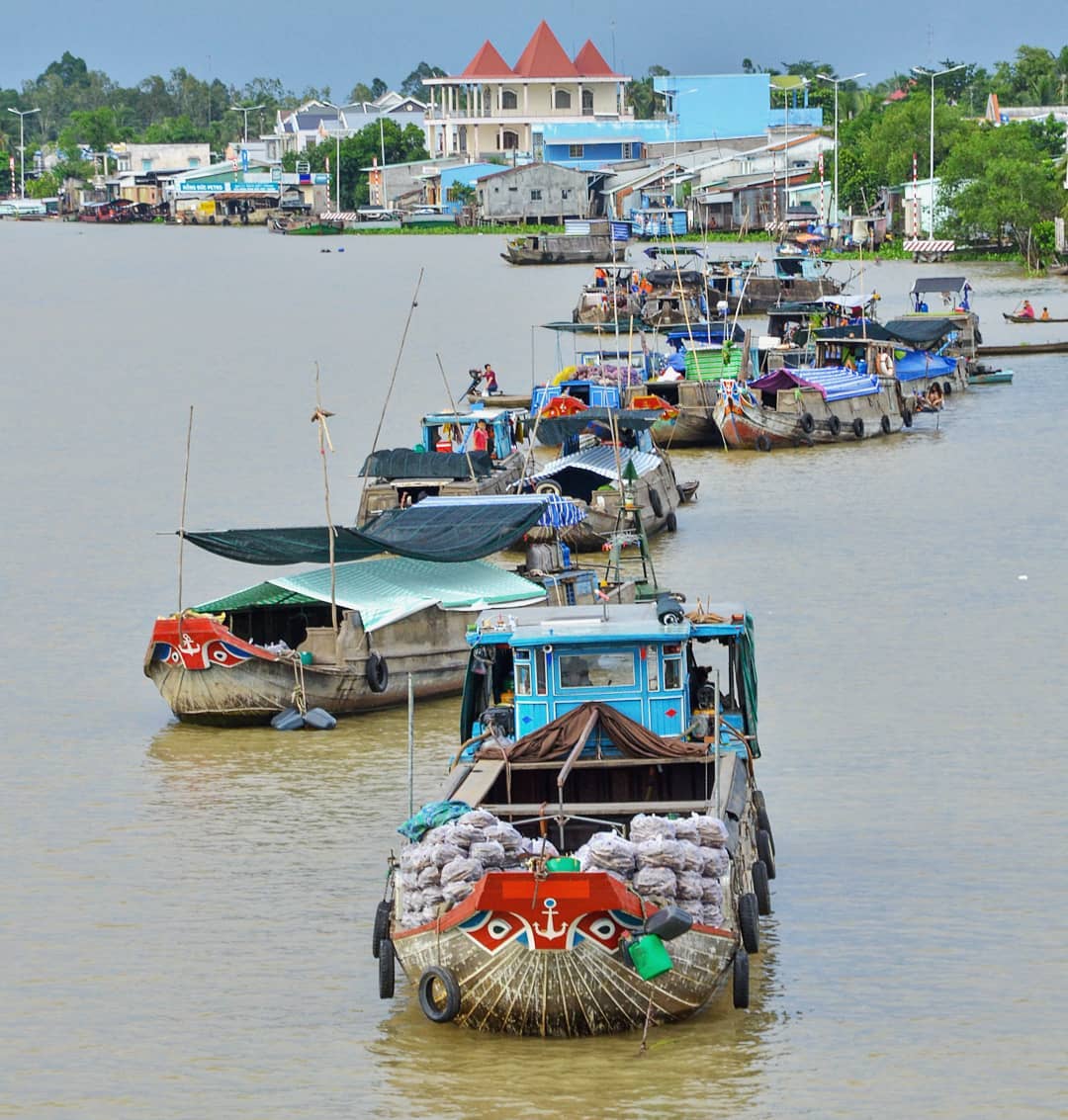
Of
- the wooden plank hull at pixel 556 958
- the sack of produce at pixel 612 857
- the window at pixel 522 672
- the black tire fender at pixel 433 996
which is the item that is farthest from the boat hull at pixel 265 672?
the sack of produce at pixel 612 857

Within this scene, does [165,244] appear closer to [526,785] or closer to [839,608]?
[839,608]

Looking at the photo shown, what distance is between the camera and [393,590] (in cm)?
2078

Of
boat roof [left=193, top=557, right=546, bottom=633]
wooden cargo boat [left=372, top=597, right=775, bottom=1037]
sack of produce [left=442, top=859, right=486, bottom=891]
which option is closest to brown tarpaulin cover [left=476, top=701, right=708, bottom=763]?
wooden cargo boat [left=372, top=597, right=775, bottom=1037]

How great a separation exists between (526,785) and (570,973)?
2.91 m

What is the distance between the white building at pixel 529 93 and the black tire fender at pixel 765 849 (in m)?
139

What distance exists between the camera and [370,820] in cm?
1681

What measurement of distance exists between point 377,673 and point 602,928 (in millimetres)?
8608

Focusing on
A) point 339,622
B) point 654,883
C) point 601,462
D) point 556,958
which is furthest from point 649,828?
point 601,462

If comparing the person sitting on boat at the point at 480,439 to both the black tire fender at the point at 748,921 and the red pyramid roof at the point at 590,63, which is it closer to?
the black tire fender at the point at 748,921

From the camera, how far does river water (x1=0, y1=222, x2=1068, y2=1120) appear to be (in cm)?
1209

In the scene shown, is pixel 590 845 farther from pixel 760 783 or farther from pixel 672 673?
pixel 760 783

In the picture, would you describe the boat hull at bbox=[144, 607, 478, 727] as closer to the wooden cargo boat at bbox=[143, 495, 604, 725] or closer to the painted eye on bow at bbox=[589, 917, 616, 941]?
the wooden cargo boat at bbox=[143, 495, 604, 725]

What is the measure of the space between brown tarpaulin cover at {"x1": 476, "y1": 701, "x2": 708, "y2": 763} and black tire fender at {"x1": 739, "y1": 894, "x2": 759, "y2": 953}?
5.01ft

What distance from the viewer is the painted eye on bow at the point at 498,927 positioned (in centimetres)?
1136
